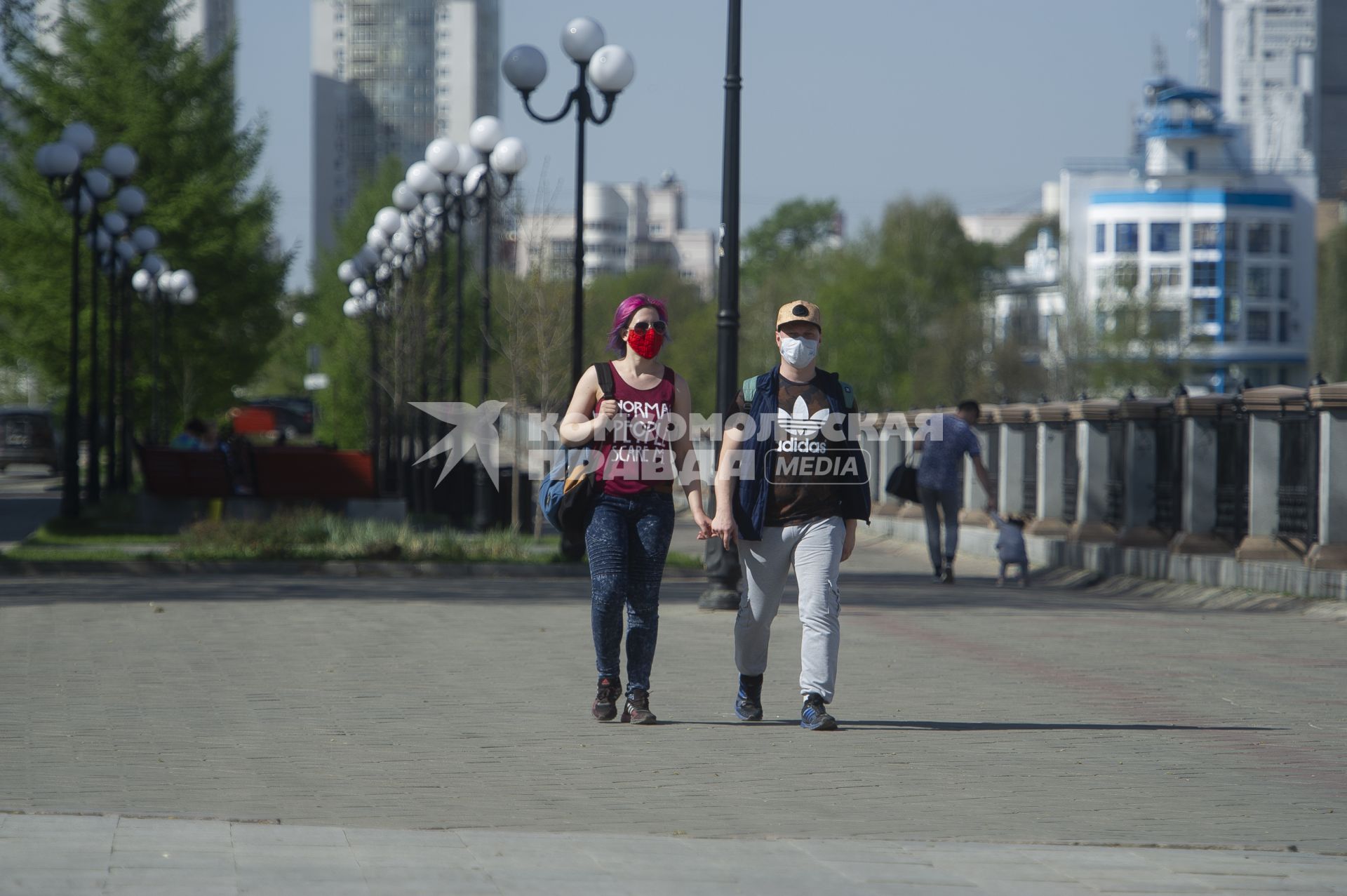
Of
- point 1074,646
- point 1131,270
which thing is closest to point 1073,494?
point 1074,646

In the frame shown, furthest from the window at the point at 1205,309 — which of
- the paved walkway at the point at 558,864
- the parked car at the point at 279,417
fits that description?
the paved walkway at the point at 558,864

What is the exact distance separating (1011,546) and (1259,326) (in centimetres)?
10741

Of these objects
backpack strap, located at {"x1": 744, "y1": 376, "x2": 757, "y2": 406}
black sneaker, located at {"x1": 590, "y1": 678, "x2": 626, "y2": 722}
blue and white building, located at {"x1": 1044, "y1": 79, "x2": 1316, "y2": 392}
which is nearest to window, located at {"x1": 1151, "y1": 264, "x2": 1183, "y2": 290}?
blue and white building, located at {"x1": 1044, "y1": 79, "x2": 1316, "y2": 392}

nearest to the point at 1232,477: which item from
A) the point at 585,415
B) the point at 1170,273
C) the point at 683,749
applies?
the point at 585,415

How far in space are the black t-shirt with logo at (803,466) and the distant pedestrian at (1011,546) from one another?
35.3 ft

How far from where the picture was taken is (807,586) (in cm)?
758

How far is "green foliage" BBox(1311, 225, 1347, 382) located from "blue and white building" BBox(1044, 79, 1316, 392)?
5.53 meters

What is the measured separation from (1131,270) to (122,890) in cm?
9978

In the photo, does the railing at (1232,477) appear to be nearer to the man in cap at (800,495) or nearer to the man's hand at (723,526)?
the man in cap at (800,495)

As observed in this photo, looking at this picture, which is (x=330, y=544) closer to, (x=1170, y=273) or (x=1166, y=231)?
(x=1170, y=273)

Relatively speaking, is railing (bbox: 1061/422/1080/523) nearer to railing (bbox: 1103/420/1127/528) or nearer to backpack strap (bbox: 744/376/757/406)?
railing (bbox: 1103/420/1127/528)

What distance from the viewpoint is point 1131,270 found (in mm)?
99750

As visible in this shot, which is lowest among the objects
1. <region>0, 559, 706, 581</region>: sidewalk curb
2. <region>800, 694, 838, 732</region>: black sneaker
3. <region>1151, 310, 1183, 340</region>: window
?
<region>0, 559, 706, 581</region>: sidewalk curb

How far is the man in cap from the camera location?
7.57 m
